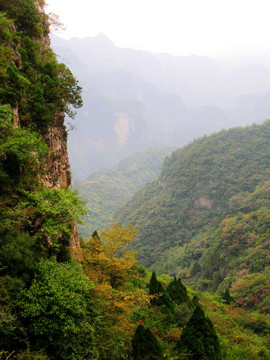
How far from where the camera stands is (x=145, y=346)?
34.5 ft

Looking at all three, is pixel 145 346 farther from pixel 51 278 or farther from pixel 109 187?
pixel 109 187

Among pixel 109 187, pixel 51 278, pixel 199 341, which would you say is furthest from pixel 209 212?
pixel 109 187

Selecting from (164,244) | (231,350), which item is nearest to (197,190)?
(164,244)

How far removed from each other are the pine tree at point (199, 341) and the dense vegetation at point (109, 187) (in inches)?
3278

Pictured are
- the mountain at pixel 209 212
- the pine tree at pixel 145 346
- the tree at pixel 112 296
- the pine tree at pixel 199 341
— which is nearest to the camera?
the pine tree at pixel 145 346

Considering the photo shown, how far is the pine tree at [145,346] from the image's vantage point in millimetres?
10392

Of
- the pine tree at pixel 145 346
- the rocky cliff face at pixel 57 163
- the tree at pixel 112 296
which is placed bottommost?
the pine tree at pixel 145 346

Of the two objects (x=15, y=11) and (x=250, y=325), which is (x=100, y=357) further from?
(x=15, y=11)

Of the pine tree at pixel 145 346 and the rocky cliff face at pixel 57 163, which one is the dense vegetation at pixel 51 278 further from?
the rocky cliff face at pixel 57 163

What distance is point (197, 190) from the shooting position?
8150cm

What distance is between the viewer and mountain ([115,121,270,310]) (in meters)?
46.9

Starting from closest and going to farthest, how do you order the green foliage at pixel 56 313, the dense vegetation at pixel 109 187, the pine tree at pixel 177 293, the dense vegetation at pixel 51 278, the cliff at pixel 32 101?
the green foliage at pixel 56 313
the dense vegetation at pixel 51 278
the cliff at pixel 32 101
the pine tree at pixel 177 293
the dense vegetation at pixel 109 187

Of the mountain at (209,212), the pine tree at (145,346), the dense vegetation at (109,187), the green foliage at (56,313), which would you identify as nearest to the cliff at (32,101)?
the green foliage at (56,313)

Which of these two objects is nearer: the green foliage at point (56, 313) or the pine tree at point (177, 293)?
the green foliage at point (56, 313)
